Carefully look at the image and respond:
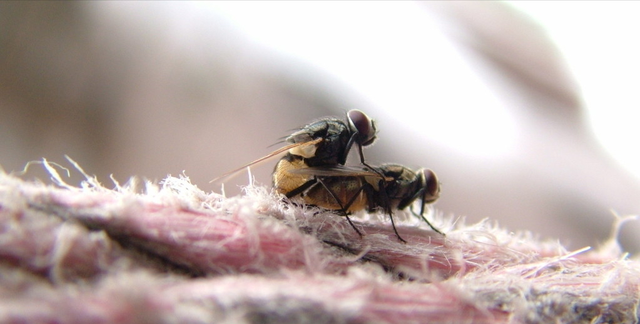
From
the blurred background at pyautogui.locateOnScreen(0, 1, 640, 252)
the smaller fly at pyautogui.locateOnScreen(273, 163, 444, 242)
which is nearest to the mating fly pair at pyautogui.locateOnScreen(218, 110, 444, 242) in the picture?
the smaller fly at pyautogui.locateOnScreen(273, 163, 444, 242)

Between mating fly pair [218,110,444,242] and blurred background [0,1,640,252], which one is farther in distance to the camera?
blurred background [0,1,640,252]

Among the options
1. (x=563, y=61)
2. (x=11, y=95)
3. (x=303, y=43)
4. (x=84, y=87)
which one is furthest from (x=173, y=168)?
(x=563, y=61)

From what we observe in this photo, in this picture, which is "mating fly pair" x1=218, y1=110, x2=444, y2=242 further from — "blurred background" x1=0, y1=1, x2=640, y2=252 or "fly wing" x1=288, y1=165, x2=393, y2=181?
"blurred background" x1=0, y1=1, x2=640, y2=252

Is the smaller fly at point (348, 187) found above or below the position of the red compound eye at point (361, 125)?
below

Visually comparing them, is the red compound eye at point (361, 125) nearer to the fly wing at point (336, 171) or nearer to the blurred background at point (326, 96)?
the fly wing at point (336, 171)

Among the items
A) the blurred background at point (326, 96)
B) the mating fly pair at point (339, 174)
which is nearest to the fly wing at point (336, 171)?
the mating fly pair at point (339, 174)

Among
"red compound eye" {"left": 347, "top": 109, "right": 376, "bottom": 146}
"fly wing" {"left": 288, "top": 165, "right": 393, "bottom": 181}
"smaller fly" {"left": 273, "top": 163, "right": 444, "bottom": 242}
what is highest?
"red compound eye" {"left": 347, "top": 109, "right": 376, "bottom": 146}

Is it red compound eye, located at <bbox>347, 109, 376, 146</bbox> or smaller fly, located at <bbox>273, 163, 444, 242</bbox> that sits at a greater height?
red compound eye, located at <bbox>347, 109, 376, 146</bbox>
